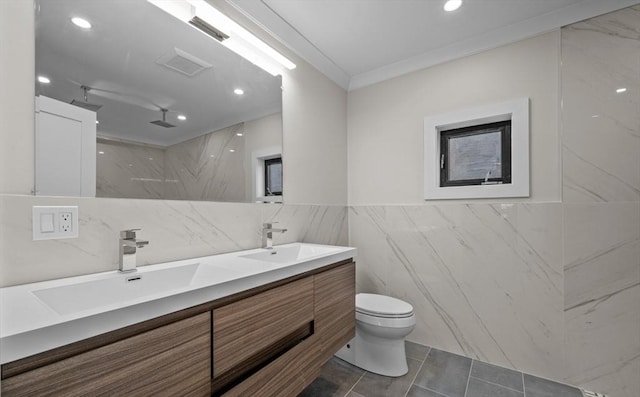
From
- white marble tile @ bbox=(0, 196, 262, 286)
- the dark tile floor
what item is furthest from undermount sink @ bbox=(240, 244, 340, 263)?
the dark tile floor

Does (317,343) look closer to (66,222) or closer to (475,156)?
(66,222)

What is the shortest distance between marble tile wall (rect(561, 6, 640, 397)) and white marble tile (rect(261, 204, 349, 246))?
62.7 inches

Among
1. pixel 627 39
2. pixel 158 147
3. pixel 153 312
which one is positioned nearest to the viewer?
pixel 153 312

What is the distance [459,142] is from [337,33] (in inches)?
50.0

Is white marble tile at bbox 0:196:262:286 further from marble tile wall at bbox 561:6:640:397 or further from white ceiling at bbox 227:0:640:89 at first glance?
marble tile wall at bbox 561:6:640:397

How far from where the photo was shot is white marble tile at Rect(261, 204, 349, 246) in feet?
6.41

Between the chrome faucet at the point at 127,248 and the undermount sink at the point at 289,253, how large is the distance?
1.70 ft

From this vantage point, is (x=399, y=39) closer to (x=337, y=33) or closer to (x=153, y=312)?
(x=337, y=33)

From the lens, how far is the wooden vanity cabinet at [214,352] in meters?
0.62

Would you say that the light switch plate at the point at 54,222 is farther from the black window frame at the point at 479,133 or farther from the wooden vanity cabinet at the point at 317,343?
the black window frame at the point at 479,133

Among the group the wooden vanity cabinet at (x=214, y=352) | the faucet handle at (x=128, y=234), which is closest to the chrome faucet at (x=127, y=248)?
the faucet handle at (x=128, y=234)

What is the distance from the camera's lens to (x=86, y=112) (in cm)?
112

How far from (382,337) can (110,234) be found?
1.65 metres

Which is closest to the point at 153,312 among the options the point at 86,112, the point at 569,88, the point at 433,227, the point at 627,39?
the point at 86,112
